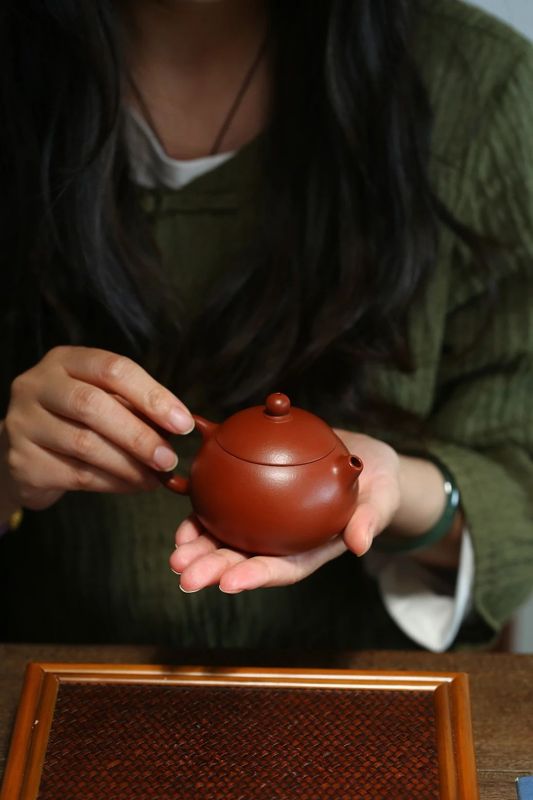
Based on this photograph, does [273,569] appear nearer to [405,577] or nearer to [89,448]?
[89,448]

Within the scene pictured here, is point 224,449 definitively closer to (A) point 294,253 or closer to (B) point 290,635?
(A) point 294,253

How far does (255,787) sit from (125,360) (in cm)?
47

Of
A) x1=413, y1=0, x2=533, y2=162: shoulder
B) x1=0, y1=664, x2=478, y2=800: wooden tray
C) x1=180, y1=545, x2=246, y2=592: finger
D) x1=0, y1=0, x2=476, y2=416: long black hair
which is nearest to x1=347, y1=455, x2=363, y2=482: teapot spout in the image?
x1=180, y1=545, x2=246, y2=592: finger

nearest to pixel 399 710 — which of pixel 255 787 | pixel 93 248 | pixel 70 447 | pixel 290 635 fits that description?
pixel 255 787

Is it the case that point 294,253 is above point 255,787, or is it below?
above

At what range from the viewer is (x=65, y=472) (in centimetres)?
113

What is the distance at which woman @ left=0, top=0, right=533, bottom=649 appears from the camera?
133 centimetres

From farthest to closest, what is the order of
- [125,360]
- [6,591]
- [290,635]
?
[6,591]
[290,635]
[125,360]

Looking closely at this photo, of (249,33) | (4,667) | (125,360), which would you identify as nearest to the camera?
(125,360)

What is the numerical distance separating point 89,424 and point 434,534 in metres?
0.57

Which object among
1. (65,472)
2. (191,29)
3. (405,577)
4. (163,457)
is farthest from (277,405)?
(191,29)

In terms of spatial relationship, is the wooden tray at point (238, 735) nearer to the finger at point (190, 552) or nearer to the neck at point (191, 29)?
the finger at point (190, 552)

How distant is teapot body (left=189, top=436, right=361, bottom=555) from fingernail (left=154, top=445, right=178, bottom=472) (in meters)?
0.05

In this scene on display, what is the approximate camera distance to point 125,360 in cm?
107
